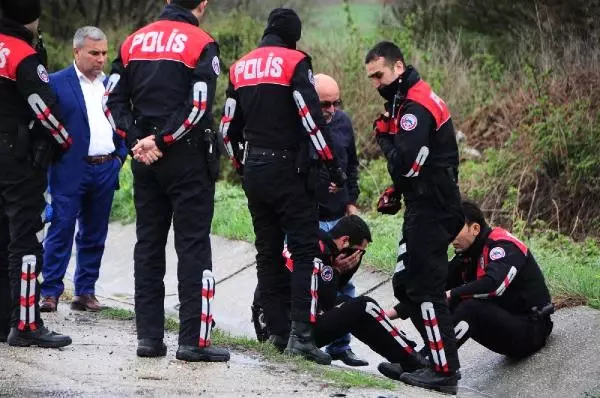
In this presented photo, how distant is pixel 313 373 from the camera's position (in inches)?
266

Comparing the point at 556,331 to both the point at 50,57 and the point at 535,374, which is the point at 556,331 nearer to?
the point at 535,374

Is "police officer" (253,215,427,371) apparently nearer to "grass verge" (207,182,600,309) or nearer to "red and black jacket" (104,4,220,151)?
"red and black jacket" (104,4,220,151)

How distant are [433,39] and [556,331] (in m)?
10.2

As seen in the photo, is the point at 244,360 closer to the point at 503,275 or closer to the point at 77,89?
the point at 503,275

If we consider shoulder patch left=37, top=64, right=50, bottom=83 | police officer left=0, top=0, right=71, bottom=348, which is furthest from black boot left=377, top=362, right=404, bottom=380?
shoulder patch left=37, top=64, right=50, bottom=83

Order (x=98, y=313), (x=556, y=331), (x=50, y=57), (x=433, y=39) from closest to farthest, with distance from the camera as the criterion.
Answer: (x=556, y=331) → (x=98, y=313) → (x=433, y=39) → (x=50, y=57)

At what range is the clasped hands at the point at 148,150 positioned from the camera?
22.2ft

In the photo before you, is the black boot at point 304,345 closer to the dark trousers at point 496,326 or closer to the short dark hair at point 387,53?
the dark trousers at point 496,326

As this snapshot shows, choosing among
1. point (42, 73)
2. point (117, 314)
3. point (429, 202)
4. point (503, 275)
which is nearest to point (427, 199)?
point (429, 202)

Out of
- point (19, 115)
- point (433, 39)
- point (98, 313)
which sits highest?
point (433, 39)

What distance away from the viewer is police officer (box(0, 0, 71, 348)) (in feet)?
23.0

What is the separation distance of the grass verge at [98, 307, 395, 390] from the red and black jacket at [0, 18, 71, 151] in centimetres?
178

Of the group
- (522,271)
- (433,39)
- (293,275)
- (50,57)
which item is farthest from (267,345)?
(50,57)

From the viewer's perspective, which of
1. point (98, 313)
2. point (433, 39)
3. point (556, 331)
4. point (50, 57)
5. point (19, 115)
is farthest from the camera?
point (50, 57)
